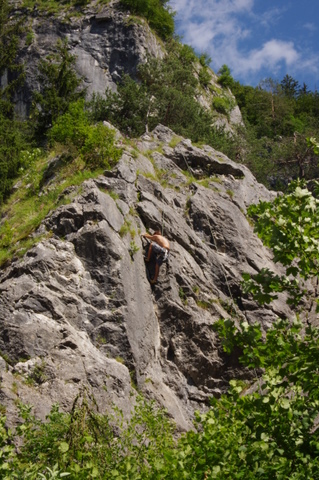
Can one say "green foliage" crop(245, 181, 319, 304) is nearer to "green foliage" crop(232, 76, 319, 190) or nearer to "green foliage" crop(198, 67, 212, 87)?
"green foliage" crop(232, 76, 319, 190)

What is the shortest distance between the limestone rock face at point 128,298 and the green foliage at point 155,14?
1892 centimetres

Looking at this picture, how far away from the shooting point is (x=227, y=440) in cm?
536

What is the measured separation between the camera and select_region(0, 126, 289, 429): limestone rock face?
388 inches

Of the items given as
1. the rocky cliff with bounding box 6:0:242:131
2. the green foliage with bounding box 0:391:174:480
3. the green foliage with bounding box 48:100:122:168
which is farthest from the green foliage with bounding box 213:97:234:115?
the green foliage with bounding box 0:391:174:480

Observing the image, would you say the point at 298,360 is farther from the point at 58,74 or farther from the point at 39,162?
the point at 58,74

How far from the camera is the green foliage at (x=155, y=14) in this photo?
32219mm

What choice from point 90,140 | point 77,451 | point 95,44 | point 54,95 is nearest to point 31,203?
point 90,140

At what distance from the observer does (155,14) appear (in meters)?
33.4

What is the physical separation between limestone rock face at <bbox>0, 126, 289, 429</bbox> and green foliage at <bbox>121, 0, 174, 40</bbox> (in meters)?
18.9

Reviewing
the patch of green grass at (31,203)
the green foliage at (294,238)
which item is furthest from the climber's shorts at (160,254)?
the green foliage at (294,238)

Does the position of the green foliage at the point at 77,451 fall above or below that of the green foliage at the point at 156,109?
below

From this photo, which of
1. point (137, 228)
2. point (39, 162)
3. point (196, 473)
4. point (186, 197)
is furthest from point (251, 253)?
point (196, 473)

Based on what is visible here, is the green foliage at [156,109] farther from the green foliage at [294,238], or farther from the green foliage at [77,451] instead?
the green foliage at [294,238]

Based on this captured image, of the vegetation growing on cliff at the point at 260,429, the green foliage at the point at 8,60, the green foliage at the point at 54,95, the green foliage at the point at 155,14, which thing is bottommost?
the vegetation growing on cliff at the point at 260,429
